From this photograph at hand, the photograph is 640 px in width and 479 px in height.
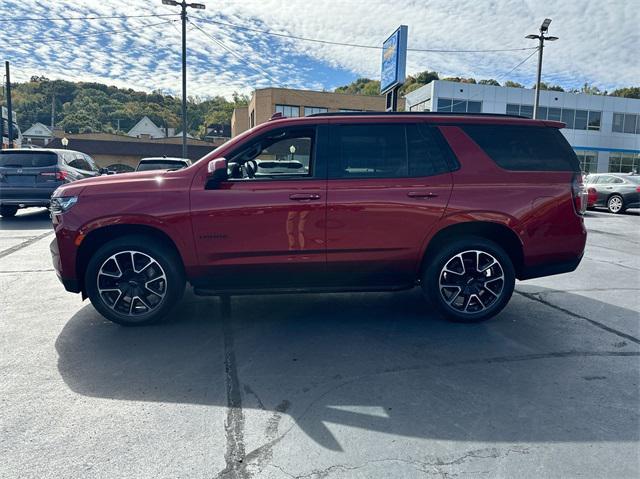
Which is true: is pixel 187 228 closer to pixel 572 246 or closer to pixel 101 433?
pixel 101 433

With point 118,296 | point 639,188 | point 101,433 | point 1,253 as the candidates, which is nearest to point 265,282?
point 118,296

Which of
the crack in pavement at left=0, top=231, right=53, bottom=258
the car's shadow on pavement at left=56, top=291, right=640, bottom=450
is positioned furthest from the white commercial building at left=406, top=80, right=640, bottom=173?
the car's shadow on pavement at left=56, top=291, right=640, bottom=450

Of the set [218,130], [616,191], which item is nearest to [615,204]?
[616,191]

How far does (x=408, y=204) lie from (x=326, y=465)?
8.20 ft

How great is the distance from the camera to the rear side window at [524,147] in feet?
14.3

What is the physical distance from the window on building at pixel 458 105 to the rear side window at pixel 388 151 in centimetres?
3475

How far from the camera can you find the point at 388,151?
4.24 metres

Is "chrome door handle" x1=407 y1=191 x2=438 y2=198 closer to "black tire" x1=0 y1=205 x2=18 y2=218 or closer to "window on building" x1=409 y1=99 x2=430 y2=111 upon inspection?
"black tire" x1=0 y1=205 x2=18 y2=218

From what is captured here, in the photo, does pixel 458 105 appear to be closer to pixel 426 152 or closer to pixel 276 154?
A: pixel 426 152

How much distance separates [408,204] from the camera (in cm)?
415

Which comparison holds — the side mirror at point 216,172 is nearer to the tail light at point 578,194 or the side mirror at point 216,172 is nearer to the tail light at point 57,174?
the tail light at point 578,194

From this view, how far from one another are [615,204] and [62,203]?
58.6 ft

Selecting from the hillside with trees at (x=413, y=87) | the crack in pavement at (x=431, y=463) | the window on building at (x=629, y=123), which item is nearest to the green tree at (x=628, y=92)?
the hillside with trees at (x=413, y=87)

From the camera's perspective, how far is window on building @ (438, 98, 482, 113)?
36.7m
